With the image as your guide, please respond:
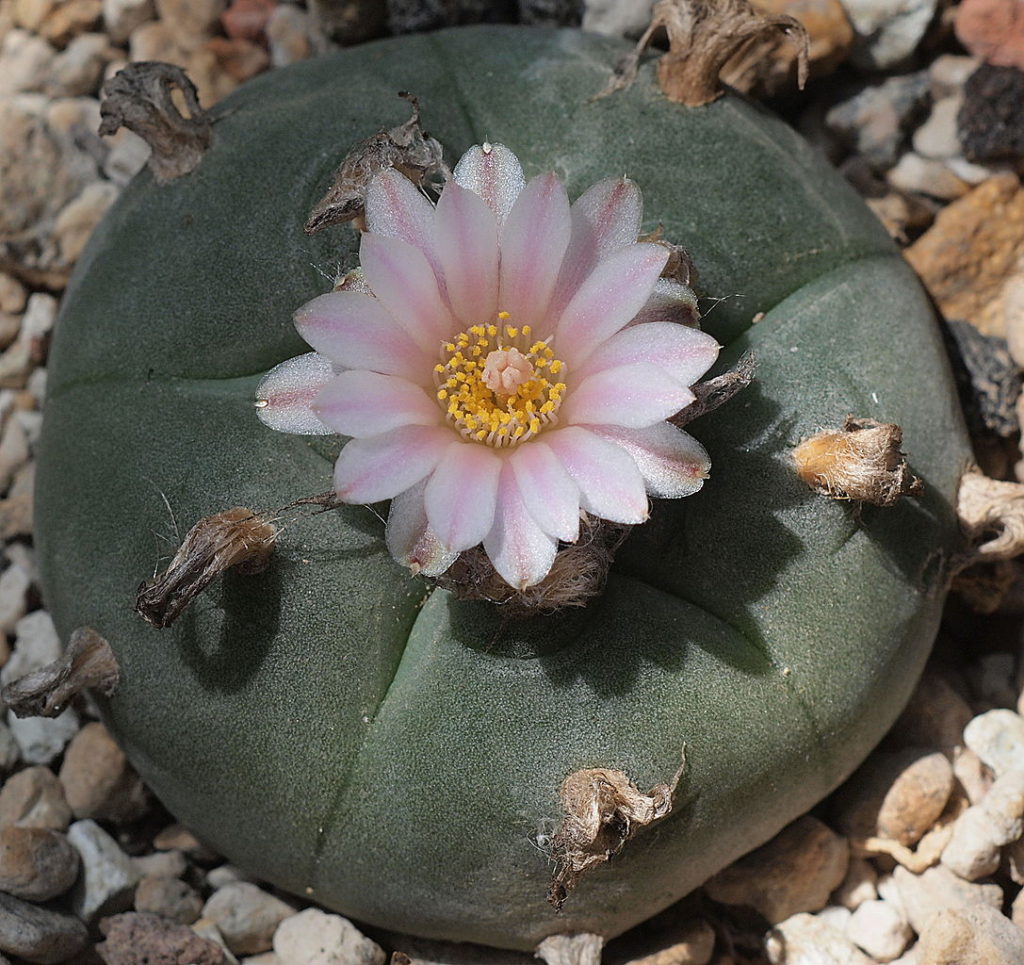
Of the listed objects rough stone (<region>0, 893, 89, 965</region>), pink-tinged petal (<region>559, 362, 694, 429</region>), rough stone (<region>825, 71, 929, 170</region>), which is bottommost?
rough stone (<region>0, 893, 89, 965</region>)

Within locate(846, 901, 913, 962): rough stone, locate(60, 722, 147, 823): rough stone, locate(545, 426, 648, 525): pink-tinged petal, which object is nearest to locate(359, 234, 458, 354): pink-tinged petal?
locate(545, 426, 648, 525): pink-tinged petal

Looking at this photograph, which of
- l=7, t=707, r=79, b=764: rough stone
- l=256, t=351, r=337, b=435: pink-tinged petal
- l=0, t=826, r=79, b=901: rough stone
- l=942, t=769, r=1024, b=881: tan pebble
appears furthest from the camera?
l=7, t=707, r=79, b=764: rough stone

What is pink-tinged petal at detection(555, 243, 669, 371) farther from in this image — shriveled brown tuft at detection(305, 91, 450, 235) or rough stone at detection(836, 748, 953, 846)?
rough stone at detection(836, 748, 953, 846)

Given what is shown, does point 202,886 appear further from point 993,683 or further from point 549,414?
point 993,683

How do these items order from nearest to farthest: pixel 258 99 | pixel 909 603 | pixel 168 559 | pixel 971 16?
1. pixel 168 559
2. pixel 909 603
3. pixel 258 99
4. pixel 971 16

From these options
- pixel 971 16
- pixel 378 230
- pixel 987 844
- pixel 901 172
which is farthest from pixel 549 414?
pixel 971 16

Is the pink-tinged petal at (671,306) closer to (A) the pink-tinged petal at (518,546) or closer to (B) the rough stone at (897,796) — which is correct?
(A) the pink-tinged petal at (518,546)

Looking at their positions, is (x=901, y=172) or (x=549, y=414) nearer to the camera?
(x=549, y=414)
